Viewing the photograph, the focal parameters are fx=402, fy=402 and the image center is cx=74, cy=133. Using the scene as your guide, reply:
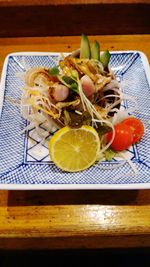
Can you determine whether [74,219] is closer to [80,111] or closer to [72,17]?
[80,111]

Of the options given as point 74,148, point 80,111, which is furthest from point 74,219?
point 80,111

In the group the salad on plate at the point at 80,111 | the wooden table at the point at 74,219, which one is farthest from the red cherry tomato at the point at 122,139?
the wooden table at the point at 74,219

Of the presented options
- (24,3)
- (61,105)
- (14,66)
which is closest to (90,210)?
(61,105)

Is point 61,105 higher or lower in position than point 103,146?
higher

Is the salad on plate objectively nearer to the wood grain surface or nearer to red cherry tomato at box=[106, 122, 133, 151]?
red cherry tomato at box=[106, 122, 133, 151]

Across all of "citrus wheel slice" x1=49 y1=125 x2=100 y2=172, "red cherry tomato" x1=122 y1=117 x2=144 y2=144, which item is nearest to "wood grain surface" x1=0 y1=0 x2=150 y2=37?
→ "red cherry tomato" x1=122 y1=117 x2=144 y2=144

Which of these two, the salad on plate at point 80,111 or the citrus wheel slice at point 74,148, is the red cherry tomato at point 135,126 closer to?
the salad on plate at point 80,111
